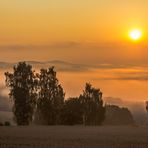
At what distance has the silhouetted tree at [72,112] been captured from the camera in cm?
11719

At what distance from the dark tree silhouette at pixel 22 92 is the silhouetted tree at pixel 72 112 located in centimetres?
773

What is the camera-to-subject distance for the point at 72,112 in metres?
122

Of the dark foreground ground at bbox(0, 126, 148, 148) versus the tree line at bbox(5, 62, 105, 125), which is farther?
the tree line at bbox(5, 62, 105, 125)

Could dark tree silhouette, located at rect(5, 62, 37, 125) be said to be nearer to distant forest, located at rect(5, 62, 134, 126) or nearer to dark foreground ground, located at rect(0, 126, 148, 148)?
distant forest, located at rect(5, 62, 134, 126)

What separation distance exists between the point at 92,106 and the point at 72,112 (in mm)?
12438

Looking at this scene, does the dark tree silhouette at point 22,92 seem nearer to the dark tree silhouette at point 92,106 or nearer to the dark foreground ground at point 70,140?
the dark tree silhouette at point 92,106

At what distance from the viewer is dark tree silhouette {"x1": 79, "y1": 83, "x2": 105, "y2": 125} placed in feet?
419

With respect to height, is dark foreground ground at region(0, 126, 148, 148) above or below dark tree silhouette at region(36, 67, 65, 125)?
below

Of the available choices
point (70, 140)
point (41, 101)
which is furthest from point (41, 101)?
point (70, 140)

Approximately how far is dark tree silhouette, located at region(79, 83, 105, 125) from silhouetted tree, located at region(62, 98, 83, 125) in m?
2.13

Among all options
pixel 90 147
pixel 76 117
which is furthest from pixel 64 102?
pixel 90 147

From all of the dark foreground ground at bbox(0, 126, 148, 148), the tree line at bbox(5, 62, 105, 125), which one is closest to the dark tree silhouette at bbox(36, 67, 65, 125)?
the tree line at bbox(5, 62, 105, 125)

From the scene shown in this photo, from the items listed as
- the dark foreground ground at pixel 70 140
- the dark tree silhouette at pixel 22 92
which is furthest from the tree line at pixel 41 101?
the dark foreground ground at pixel 70 140

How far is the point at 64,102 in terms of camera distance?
402 feet
